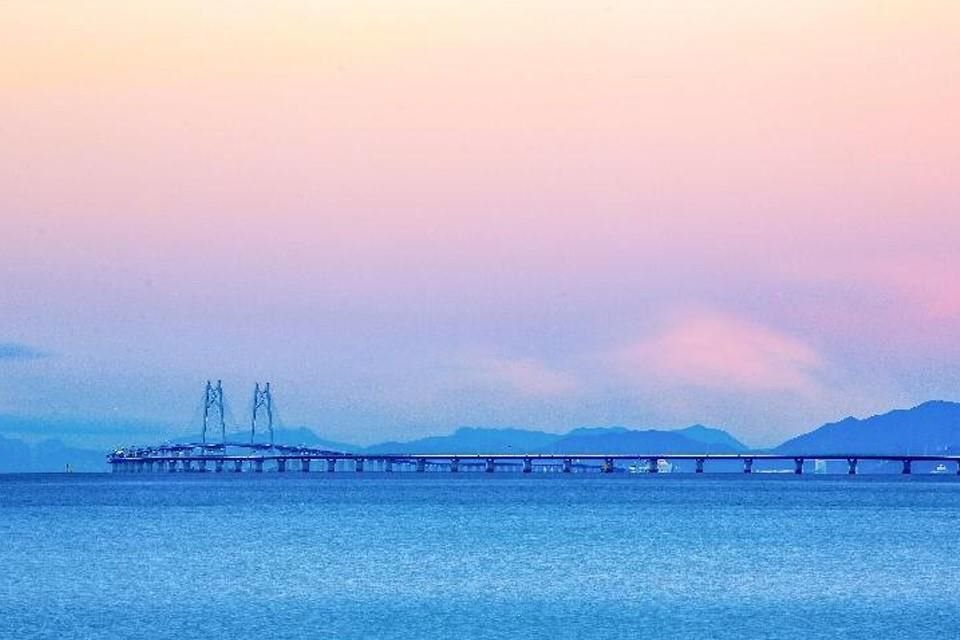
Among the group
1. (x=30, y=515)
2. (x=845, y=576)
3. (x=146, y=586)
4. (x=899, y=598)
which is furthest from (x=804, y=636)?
(x=30, y=515)

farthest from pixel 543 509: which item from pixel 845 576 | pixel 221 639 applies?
→ pixel 221 639

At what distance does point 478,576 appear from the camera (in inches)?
2341

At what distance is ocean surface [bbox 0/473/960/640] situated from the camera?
147 ft

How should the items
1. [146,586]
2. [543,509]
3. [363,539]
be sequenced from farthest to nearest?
[543,509]
[363,539]
[146,586]

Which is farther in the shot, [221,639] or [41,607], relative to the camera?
[41,607]

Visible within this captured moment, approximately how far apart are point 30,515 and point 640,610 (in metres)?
70.2

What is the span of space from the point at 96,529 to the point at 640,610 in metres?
47.8

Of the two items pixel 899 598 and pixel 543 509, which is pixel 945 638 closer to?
pixel 899 598

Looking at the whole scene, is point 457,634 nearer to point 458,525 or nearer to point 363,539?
point 363,539

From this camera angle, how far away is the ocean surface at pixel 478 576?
4491 cm

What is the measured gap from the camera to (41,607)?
4912cm

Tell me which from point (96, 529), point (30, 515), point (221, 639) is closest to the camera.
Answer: point (221, 639)

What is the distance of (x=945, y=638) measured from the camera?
4184 cm

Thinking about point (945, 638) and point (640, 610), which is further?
point (640, 610)
